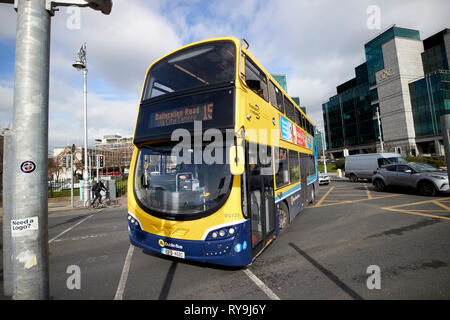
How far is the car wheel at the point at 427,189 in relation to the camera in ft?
32.2

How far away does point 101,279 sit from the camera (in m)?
3.72

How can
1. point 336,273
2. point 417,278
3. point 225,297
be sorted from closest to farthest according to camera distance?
point 225,297, point 417,278, point 336,273

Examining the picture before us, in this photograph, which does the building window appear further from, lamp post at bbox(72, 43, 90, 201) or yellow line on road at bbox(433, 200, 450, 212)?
lamp post at bbox(72, 43, 90, 201)

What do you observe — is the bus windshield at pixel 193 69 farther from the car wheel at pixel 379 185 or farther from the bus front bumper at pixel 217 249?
the car wheel at pixel 379 185

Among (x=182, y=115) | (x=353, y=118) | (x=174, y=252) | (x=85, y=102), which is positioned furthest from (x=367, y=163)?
(x=353, y=118)

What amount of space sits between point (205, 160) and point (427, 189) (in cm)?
1166

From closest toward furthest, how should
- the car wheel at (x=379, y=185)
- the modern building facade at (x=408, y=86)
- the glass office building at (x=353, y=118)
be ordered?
1. the car wheel at (x=379, y=185)
2. the modern building facade at (x=408, y=86)
3. the glass office building at (x=353, y=118)

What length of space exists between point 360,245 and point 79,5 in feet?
20.9

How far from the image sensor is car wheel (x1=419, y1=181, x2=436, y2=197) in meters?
9.80

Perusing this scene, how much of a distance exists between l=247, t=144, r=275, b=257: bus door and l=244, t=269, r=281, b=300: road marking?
13.6 inches

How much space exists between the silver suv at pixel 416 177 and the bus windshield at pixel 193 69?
36.8 feet

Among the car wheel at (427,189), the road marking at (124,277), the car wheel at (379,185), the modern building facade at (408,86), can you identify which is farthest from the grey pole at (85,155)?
the modern building facade at (408,86)
